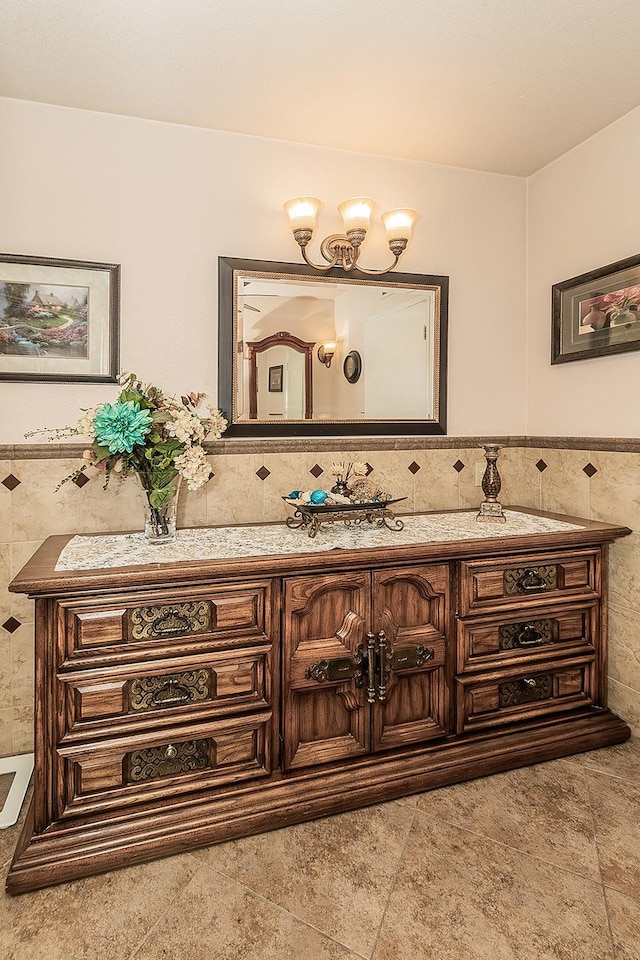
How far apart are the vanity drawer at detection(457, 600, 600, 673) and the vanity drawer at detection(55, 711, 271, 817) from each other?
829 millimetres

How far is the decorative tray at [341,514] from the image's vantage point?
7.42ft

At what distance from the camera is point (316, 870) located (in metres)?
1.73

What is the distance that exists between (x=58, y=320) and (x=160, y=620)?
1288 millimetres

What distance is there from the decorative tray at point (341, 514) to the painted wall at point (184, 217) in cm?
72

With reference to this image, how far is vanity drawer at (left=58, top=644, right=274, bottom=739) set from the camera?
175cm

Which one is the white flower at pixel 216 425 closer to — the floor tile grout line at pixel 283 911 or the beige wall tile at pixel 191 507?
the beige wall tile at pixel 191 507

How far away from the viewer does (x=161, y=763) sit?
1843 mm

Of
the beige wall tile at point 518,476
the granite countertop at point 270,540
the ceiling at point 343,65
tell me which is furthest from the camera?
the beige wall tile at point 518,476

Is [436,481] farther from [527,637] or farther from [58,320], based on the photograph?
[58,320]

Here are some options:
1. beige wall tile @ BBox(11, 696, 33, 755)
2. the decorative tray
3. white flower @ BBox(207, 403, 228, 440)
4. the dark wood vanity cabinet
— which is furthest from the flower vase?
beige wall tile @ BBox(11, 696, 33, 755)

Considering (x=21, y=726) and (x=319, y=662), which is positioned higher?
(x=319, y=662)

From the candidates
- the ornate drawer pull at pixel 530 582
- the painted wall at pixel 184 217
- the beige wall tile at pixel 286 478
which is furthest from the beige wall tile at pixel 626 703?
the beige wall tile at pixel 286 478

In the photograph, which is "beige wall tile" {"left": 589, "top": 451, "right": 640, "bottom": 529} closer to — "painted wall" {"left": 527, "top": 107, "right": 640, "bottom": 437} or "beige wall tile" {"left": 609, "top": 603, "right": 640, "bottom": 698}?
"painted wall" {"left": 527, "top": 107, "right": 640, "bottom": 437}

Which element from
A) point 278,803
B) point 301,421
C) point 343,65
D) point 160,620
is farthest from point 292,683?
point 343,65
